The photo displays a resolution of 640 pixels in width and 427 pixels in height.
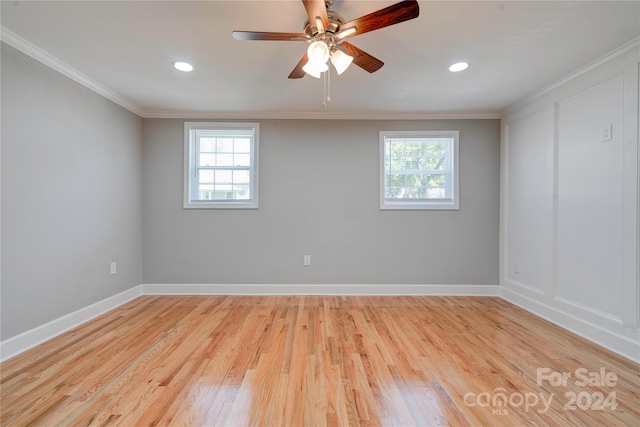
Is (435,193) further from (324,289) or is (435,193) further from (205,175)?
(205,175)

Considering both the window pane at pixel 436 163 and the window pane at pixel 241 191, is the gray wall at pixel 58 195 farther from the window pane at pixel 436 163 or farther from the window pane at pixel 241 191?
the window pane at pixel 436 163

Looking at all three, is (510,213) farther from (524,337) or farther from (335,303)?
(335,303)

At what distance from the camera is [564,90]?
259 cm

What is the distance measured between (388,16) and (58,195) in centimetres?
300

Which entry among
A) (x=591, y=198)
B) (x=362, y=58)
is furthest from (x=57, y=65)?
(x=591, y=198)

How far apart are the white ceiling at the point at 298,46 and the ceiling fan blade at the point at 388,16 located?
306 mm

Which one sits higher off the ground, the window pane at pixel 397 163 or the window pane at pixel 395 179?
the window pane at pixel 397 163

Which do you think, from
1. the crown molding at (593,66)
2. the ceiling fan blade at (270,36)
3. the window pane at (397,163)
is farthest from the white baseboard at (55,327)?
the crown molding at (593,66)

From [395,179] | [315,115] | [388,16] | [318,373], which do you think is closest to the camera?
[388,16]

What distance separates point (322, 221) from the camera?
3.56 metres

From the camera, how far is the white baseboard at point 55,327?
196cm

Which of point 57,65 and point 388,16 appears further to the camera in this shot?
point 57,65

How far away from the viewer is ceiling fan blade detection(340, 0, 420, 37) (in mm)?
1286

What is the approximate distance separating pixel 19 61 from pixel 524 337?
187 inches
